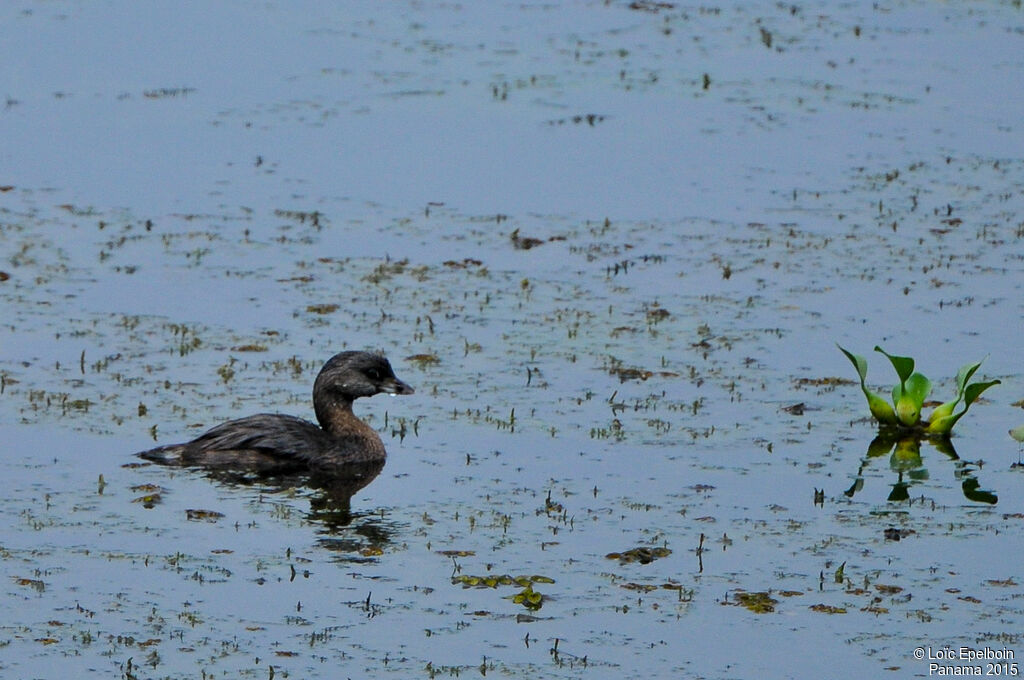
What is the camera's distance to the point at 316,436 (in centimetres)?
1429

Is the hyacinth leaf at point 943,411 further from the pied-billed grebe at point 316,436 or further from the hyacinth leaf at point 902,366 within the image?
the pied-billed grebe at point 316,436

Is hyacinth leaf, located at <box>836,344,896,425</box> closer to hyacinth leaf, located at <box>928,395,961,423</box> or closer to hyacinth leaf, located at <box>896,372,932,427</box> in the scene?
hyacinth leaf, located at <box>896,372,932,427</box>

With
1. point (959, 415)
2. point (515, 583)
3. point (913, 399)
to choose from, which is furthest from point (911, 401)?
point (515, 583)

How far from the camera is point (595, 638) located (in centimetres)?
1090

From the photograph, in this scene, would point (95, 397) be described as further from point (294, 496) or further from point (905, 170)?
point (905, 170)

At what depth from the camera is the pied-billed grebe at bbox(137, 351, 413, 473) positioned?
13.7 metres

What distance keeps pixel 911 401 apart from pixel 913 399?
0.07 ft

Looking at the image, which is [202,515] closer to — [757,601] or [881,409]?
[757,601]

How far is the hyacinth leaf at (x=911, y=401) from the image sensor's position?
48.6 ft

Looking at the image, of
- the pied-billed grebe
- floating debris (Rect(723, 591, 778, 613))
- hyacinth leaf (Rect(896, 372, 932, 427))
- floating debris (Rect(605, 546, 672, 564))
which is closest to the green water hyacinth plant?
hyacinth leaf (Rect(896, 372, 932, 427))

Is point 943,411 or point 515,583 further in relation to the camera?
point 943,411

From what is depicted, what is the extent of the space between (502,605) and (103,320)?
243 inches

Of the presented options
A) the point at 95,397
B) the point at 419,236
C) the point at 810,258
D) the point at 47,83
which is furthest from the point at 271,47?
the point at 95,397

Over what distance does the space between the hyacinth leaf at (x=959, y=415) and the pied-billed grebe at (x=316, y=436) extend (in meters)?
3.70
